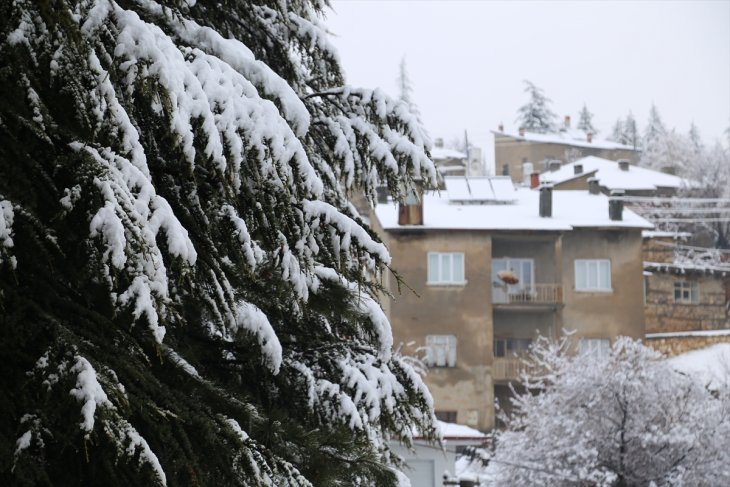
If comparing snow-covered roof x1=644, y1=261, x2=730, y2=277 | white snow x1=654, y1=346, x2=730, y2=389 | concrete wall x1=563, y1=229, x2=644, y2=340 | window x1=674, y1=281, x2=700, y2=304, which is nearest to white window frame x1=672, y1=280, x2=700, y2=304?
window x1=674, y1=281, x2=700, y2=304

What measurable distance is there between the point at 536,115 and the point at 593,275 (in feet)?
195

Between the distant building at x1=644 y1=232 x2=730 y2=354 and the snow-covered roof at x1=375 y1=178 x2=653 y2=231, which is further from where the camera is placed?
the distant building at x1=644 y1=232 x2=730 y2=354

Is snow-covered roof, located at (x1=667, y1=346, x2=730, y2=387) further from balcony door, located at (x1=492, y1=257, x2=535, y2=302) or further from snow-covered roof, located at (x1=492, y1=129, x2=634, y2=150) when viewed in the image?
snow-covered roof, located at (x1=492, y1=129, x2=634, y2=150)

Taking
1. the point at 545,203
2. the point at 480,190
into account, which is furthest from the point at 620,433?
the point at 480,190

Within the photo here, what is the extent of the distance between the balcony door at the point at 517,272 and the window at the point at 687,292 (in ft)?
30.4

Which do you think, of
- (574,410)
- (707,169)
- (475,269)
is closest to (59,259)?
(574,410)

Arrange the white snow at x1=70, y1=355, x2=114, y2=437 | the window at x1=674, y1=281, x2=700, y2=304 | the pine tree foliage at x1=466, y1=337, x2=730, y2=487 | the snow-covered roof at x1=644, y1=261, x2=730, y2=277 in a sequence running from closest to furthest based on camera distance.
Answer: the white snow at x1=70, y1=355, x2=114, y2=437
the pine tree foliage at x1=466, y1=337, x2=730, y2=487
the window at x1=674, y1=281, x2=700, y2=304
the snow-covered roof at x1=644, y1=261, x2=730, y2=277

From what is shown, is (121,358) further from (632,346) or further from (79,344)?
(632,346)

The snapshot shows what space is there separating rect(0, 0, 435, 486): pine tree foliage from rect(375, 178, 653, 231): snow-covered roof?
1223 inches

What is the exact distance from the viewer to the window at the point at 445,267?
1415 inches

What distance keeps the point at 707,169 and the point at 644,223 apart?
3050cm

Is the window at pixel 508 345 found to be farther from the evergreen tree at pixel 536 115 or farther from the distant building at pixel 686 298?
the evergreen tree at pixel 536 115

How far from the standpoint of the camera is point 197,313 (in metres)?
4.64

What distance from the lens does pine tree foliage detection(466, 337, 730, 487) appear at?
70.4 feet
